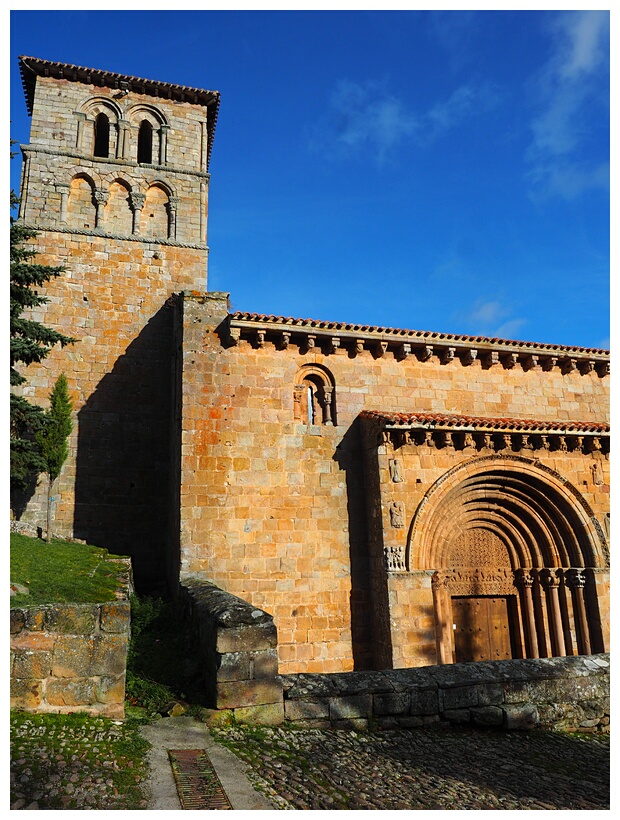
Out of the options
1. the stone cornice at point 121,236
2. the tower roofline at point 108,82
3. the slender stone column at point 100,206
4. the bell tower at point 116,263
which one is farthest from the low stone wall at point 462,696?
the tower roofline at point 108,82

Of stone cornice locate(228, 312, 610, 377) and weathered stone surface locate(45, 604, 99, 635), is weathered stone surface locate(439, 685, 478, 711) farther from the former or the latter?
stone cornice locate(228, 312, 610, 377)

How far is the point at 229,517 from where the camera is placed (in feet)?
39.3

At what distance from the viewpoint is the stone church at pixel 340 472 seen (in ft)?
38.9

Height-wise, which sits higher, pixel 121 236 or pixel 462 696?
pixel 121 236

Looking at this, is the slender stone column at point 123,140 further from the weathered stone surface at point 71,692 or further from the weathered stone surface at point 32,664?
the weathered stone surface at point 71,692

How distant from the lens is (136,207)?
18.0 metres

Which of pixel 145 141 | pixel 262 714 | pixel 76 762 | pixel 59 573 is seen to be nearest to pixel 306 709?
pixel 262 714

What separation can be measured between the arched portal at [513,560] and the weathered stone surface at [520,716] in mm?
5135

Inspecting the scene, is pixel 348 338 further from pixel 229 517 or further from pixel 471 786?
pixel 471 786

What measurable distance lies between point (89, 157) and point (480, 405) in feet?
45.8

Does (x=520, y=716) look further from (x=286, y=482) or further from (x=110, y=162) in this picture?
(x=110, y=162)

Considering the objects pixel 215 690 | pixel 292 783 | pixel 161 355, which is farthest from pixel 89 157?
pixel 292 783

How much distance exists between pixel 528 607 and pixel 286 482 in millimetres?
6097
